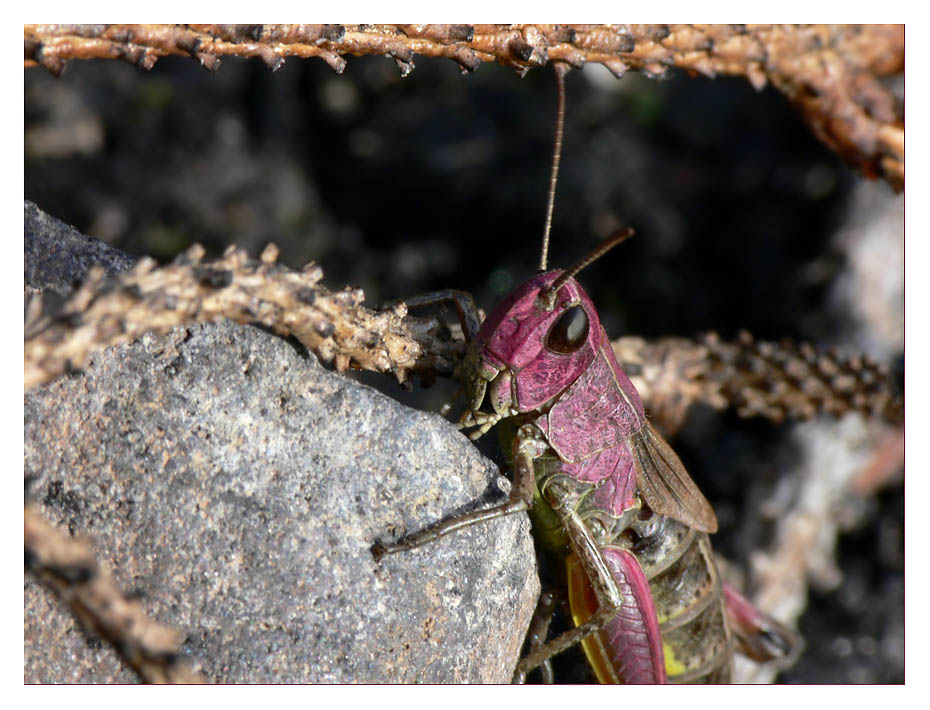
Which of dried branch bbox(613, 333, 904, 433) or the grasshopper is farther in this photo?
dried branch bbox(613, 333, 904, 433)

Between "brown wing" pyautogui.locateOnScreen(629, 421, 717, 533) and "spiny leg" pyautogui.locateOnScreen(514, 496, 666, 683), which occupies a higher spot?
"brown wing" pyautogui.locateOnScreen(629, 421, 717, 533)

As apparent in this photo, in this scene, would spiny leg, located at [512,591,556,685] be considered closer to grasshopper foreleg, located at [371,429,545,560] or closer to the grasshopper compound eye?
grasshopper foreleg, located at [371,429,545,560]

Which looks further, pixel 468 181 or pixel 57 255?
pixel 468 181

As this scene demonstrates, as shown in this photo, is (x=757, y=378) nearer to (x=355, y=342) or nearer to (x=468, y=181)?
(x=355, y=342)

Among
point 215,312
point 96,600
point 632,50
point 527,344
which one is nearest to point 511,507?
point 527,344

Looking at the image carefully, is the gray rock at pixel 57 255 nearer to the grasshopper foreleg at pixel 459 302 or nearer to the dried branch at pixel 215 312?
the dried branch at pixel 215 312

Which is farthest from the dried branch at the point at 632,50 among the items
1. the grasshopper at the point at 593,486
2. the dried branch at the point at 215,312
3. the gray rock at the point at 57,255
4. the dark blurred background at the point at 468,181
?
the dark blurred background at the point at 468,181

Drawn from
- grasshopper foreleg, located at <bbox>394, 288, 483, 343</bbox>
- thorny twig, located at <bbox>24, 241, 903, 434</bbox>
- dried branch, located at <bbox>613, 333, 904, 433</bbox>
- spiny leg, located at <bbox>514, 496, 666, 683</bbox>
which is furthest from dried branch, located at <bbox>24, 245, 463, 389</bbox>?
dried branch, located at <bbox>613, 333, 904, 433</bbox>

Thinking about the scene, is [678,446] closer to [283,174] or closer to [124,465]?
[283,174]
